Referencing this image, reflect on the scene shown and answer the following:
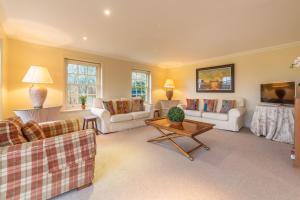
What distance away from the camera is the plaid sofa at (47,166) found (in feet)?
3.72

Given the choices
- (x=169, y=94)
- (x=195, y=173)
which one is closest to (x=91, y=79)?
(x=169, y=94)

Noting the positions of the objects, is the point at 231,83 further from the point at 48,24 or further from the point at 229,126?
the point at 48,24

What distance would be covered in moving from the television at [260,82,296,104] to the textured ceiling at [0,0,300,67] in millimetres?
1047

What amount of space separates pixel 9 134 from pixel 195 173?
82.4 inches

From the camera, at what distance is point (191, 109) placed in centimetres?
478

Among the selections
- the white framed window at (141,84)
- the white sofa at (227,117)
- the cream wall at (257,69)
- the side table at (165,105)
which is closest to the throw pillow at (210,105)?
the white sofa at (227,117)

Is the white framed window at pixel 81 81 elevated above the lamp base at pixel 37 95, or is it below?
above

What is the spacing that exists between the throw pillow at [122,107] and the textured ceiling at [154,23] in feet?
5.23

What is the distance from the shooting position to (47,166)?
1288 millimetres

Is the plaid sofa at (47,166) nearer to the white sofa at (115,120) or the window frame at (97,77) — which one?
the white sofa at (115,120)

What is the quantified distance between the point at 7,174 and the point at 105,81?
11.6 feet

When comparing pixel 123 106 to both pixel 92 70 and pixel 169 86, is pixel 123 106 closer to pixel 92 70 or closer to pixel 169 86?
pixel 92 70

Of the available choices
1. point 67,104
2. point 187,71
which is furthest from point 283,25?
point 67,104

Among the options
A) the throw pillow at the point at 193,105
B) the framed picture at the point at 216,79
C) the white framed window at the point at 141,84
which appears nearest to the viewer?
the framed picture at the point at 216,79
